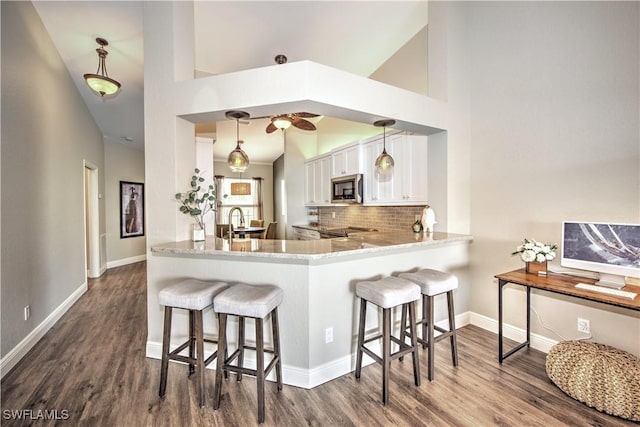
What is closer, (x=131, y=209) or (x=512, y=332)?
(x=512, y=332)

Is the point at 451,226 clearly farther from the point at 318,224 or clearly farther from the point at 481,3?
the point at 318,224

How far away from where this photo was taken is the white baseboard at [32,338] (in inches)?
86.0

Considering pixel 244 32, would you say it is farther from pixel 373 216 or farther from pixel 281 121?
pixel 373 216

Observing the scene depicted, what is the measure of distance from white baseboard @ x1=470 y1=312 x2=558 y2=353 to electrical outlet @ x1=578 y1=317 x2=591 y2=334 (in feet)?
0.79

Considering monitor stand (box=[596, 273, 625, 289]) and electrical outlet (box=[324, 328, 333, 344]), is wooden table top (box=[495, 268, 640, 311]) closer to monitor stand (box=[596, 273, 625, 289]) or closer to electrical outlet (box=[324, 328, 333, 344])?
monitor stand (box=[596, 273, 625, 289])

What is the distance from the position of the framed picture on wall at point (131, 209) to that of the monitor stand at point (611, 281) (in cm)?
798

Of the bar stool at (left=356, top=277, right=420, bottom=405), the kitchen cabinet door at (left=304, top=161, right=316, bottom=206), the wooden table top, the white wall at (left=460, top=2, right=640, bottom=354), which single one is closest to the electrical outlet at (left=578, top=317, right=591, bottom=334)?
the white wall at (left=460, top=2, right=640, bottom=354)

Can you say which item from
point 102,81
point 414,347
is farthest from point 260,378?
point 102,81

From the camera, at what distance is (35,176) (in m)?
2.74

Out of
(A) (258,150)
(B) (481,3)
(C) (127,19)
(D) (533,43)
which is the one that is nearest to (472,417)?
(D) (533,43)

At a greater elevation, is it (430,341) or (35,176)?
(35,176)

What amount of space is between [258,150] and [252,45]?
531cm

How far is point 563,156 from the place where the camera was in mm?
2305

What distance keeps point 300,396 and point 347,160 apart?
3.38 meters
